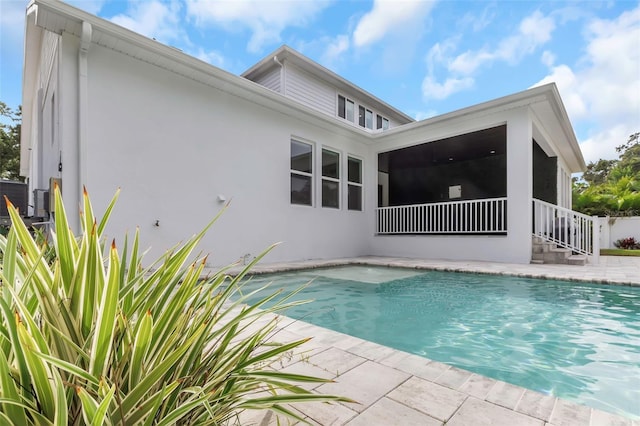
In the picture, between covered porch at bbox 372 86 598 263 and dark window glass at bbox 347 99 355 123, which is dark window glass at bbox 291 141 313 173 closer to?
covered porch at bbox 372 86 598 263

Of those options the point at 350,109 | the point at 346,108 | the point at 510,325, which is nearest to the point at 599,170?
the point at 350,109

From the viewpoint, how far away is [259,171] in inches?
273

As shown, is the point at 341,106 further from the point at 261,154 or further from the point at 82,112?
the point at 82,112

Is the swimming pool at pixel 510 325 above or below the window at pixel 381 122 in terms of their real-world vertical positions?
below

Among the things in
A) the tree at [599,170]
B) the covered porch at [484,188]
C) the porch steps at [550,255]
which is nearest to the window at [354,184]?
the covered porch at [484,188]

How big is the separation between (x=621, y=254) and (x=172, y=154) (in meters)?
12.5

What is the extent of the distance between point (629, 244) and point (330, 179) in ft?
33.6

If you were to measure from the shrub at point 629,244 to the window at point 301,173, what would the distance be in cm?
1068

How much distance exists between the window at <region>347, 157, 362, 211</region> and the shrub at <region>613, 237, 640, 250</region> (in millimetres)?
9025

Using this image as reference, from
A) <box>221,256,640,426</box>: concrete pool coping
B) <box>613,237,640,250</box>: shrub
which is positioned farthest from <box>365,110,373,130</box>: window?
<box>221,256,640,426</box>: concrete pool coping

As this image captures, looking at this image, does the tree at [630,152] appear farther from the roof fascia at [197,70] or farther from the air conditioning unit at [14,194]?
the air conditioning unit at [14,194]

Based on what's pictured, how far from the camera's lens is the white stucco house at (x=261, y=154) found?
4.83 metres

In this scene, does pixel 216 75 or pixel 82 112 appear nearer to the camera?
pixel 82 112

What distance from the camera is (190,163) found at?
5.87 m
